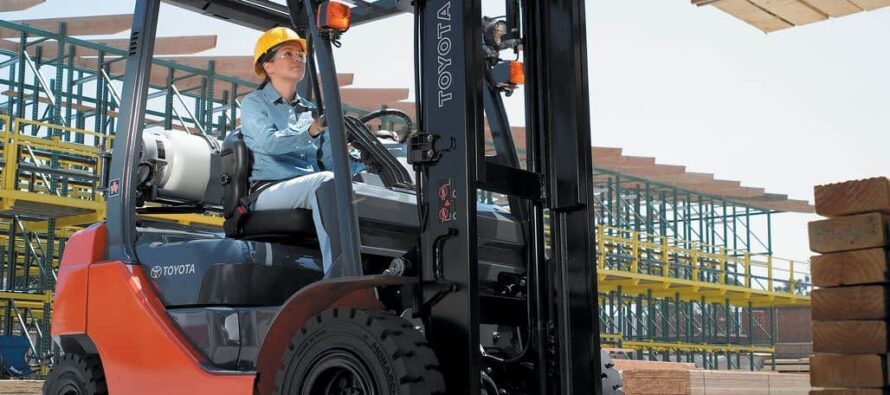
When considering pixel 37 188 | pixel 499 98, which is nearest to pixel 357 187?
pixel 499 98

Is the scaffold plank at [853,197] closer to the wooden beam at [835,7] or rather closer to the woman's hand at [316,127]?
the wooden beam at [835,7]

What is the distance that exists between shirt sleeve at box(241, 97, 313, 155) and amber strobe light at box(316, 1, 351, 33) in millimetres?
629

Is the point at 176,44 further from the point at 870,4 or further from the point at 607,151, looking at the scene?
the point at 870,4

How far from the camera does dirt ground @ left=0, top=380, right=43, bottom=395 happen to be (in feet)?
34.1

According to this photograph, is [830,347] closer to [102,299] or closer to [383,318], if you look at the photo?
[383,318]

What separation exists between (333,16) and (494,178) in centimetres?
84

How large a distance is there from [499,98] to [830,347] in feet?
8.15

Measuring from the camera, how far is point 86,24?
20.0 meters

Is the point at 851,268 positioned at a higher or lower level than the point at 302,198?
lower

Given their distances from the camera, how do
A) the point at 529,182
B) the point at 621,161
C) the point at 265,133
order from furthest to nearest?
the point at 621,161 < the point at 265,133 < the point at 529,182

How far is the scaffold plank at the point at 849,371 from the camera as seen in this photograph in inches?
221

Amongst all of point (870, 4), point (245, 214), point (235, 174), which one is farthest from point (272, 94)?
point (870, 4)

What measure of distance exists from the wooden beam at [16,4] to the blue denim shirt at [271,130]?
15129 millimetres

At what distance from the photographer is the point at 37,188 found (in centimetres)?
2242
